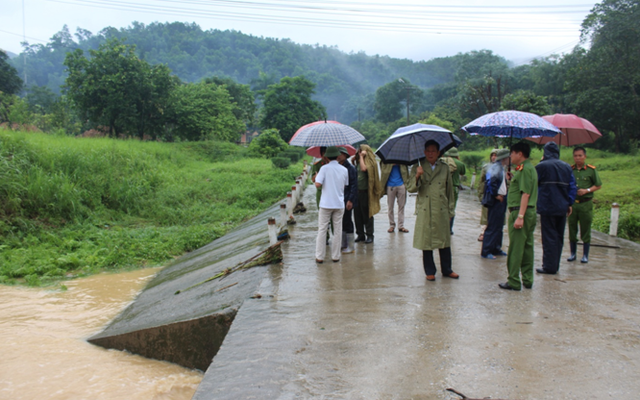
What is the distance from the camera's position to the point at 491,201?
21.9 feet

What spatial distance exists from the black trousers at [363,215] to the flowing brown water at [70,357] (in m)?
3.74

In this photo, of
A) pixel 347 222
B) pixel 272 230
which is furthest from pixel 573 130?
pixel 272 230

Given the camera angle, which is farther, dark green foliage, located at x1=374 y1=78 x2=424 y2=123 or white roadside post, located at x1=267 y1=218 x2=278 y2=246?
dark green foliage, located at x1=374 y1=78 x2=424 y2=123

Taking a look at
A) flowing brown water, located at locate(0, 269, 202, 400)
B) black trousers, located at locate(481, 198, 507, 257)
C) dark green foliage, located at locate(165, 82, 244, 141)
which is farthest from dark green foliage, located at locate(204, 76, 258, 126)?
black trousers, located at locate(481, 198, 507, 257)

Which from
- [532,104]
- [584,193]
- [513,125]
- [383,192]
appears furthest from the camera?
[532,104]

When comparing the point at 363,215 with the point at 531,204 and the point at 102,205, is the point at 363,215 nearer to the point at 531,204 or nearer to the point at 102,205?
the point at 531,204

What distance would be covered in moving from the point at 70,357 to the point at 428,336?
4801mm

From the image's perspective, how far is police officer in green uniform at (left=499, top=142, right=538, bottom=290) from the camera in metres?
5.12

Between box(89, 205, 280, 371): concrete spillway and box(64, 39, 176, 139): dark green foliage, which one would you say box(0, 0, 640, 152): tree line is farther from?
box(89, 205, 280, 371): concrete spillway

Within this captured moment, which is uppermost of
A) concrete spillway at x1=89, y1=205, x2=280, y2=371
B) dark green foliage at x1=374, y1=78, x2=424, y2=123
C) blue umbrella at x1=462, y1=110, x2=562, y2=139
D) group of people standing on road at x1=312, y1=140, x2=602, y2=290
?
dark green foliage at x1=374, y1=78, x2=424, y2=123

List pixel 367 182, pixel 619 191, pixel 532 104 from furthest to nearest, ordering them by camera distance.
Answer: pixel 532 104
pixel 619 191
pixel 367 182

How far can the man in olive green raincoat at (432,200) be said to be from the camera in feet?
17.5

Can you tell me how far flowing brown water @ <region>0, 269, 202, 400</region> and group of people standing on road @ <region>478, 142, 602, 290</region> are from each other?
407 cm

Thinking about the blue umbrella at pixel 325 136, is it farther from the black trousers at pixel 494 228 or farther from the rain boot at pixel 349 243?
the black trousers at pixel 494 228
